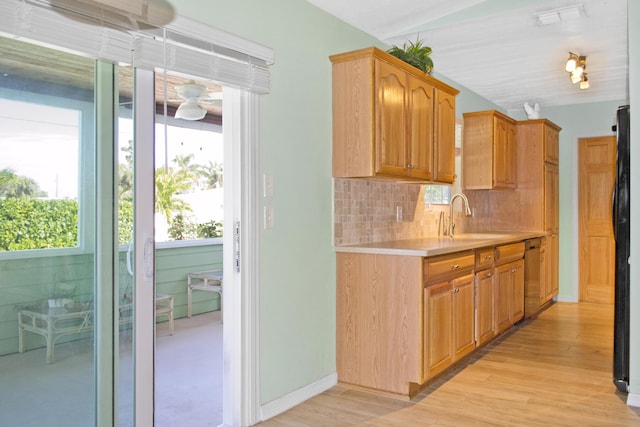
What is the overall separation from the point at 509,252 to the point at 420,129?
164 cm

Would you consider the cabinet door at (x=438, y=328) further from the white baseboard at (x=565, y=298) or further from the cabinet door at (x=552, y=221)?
the white baseboard at (x=565, y=298)

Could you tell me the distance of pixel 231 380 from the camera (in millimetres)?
2785

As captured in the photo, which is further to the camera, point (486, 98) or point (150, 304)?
point (486, 98)

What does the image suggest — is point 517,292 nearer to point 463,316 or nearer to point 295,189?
point 463,316

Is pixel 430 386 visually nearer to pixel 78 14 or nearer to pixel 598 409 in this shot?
pixel 598 409

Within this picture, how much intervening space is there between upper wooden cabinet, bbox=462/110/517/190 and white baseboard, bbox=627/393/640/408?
268 centimetres

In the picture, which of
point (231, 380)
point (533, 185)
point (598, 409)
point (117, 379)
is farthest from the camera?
point (533, 185)

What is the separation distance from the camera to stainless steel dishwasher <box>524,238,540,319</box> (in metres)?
5.23

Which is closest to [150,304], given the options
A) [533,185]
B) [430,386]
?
[430,386]

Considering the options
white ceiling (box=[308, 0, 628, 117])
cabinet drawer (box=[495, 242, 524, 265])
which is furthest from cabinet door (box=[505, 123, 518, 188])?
cabinet drawer (box=[495, 242, 524, 265])

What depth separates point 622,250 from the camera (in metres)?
3.33

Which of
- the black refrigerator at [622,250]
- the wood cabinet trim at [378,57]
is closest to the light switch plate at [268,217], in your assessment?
the wood cabinet trim at [378,57]

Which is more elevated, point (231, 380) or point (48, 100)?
point (48, 100)

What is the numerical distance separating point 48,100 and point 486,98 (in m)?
5.25
